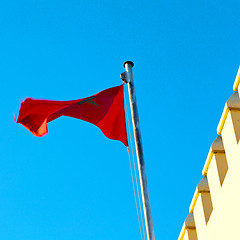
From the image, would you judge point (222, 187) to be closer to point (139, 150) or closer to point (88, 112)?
point (139, 150)

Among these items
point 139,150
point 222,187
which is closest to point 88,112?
point 139,150

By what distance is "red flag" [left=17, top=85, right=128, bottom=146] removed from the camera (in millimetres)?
11070

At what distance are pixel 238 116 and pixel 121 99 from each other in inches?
124

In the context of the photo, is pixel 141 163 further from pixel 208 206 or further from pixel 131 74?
pixel 131 74

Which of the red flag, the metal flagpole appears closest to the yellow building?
the metal flagpole

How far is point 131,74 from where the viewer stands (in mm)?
11180

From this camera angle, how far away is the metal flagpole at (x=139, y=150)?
Answer: 9.40 m

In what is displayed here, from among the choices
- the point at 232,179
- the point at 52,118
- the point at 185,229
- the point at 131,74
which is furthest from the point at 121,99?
the point at 232,179

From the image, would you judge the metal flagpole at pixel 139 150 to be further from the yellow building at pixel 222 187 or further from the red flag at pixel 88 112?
the yellow building at pixel 222 187

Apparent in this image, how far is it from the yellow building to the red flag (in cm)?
193

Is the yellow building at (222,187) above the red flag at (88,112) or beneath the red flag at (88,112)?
beneath

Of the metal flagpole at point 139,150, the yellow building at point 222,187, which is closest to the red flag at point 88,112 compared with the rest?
the metal flagpole at point 139,150

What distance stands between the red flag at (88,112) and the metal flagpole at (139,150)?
1.60 ft

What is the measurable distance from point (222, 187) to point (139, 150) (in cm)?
169
